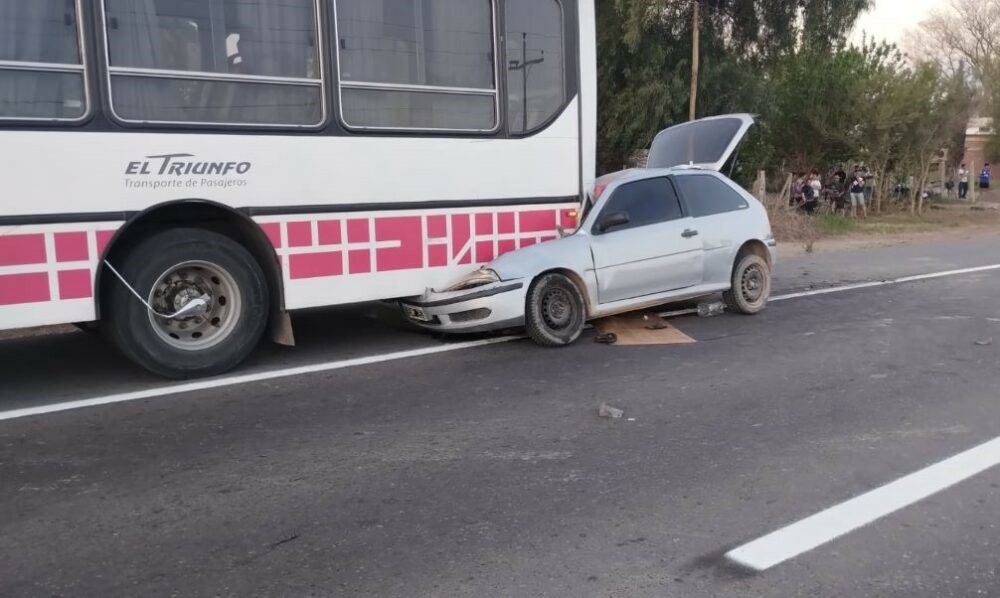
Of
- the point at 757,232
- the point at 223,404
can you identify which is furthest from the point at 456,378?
the point at 757,232

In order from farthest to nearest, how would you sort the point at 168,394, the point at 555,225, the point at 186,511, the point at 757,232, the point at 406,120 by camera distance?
the point at 757,232
the point at 555,225
the point at 406,120
the point at 168,394
the point at 186,511

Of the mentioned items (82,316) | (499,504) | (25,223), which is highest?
(25,223)

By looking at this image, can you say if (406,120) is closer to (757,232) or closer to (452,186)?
(452,186)

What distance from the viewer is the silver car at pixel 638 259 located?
761 cm

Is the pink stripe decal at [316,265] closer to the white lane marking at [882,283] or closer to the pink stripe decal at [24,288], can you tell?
the pink stripe decal at [24,288]

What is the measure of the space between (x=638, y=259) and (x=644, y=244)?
168mm

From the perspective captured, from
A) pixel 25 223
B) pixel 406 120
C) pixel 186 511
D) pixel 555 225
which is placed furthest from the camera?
pixel 555 225

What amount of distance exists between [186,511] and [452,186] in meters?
4.17

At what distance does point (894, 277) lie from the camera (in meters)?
12.9

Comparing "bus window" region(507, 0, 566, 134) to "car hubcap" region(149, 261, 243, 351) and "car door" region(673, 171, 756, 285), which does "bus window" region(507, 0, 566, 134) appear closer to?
"car door" region(673, 171, 756, 285)

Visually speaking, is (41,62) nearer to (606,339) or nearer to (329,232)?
(329,232)

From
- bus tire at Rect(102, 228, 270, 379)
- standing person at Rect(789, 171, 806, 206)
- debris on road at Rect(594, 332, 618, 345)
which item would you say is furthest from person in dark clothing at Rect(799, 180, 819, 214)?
bus tire at Rect(102, 228, 270, 379)

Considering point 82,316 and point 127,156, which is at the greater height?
point 127,156

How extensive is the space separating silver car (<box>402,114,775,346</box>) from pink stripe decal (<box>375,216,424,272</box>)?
39 centimetres
